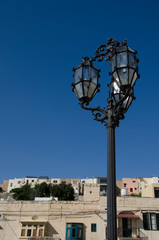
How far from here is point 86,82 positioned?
17.7ft

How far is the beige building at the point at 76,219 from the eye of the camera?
2273 cm

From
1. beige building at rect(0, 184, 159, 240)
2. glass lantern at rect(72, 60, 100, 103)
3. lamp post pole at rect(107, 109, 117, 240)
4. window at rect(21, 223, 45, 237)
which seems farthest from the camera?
beige building at rect(0, 184, 159, 240)

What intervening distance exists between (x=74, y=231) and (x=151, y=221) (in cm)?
770

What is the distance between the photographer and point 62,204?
2448 centimetres

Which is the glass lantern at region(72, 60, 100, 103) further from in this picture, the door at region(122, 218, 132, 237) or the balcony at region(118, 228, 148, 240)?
the door at region(122, 218, 132, 237)

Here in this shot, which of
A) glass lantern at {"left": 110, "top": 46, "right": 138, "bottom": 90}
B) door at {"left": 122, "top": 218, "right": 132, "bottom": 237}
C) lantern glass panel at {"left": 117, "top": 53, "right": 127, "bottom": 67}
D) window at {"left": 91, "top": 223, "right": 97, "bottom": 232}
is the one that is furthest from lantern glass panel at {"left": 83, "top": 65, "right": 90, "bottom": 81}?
window at {"left": 91, "top": 223, "right": 97, "bottom": 232}

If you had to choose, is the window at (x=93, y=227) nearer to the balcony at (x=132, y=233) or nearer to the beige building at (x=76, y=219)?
the beige building at (x=76, y=219)

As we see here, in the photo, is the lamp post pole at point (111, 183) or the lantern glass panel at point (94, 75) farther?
the lantern glass panel at point (94, 75)

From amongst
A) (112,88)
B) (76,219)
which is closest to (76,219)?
(76,219)

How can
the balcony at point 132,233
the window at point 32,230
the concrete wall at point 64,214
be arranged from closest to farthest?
the balcony at point 132,233 < the window at point 32,230 < the concrete wall at point 64,214

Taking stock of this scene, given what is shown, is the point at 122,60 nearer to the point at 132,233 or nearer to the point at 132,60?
the point at 132,60

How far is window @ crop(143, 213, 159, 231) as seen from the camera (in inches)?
904

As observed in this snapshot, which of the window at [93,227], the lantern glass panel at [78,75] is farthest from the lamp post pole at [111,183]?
the window at [93,227]

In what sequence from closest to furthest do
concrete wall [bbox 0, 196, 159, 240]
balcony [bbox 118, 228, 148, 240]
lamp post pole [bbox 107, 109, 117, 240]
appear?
lamp post pole [bbox 107, 109, 117, 240] → balcony [bbox 118, 228, 148, 240] → concrete wall [bbox 0, 196, 159, 240]
